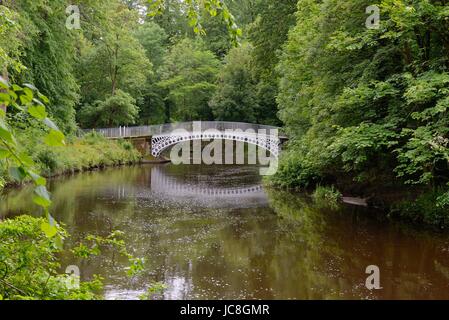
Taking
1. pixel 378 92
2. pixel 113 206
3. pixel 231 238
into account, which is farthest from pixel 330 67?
pixel 113 206

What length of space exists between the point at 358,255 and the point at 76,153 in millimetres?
19370

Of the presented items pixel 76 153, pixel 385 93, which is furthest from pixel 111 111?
pixel 385 93

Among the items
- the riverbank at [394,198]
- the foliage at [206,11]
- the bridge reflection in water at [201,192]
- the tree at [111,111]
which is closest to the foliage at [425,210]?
the riverbank at [394,198]

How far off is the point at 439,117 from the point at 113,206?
950cm

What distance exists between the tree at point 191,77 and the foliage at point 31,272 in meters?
35.9

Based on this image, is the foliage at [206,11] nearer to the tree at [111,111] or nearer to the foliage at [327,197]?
the foliage at [327,197]

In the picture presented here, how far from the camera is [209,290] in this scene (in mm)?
7133

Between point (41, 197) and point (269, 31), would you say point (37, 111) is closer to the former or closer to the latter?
point (41, 197)

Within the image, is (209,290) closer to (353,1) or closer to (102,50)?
(353,1)

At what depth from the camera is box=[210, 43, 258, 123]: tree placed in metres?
39.2

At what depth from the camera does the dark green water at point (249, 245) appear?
24.0 feet

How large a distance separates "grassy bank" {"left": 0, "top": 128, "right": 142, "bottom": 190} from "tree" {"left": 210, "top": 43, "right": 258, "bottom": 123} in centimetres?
976

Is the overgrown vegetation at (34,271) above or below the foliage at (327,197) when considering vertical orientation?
above

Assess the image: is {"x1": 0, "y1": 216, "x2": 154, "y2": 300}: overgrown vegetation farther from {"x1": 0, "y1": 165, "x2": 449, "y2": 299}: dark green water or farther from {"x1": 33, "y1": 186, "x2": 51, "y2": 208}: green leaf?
{"x1": 0, "y1": 165, "x2": 449, "y2": 299}: dark green water
